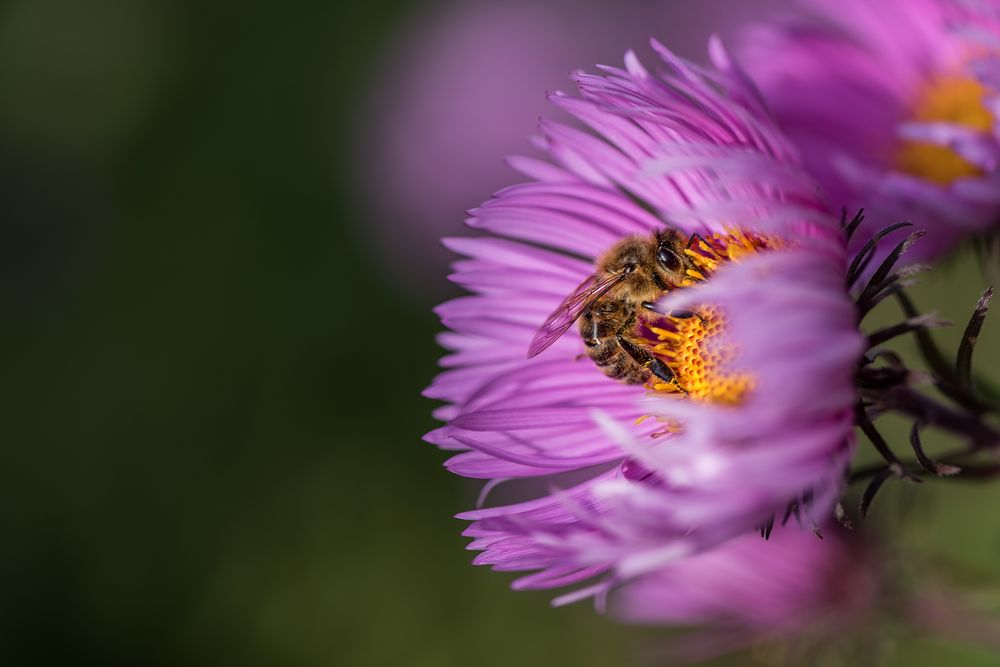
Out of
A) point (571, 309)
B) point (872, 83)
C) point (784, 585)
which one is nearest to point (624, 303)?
point (571, 309)

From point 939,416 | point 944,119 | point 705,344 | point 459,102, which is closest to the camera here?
point 939,416

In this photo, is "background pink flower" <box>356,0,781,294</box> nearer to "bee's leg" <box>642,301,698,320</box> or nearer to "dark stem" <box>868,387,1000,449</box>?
"bee's leg" <box>642,301,698,320</box>

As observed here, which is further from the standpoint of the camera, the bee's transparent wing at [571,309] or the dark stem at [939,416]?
the bee's transparent wing at [571,309]

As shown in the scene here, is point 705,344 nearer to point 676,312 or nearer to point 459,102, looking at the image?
point 676,312

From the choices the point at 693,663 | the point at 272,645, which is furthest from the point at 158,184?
the point at 693,663

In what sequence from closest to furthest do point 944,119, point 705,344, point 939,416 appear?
point 939,416 → point 705,344 → point 944,119

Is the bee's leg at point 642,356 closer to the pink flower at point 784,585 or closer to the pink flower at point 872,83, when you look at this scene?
the pink flower at point 872,83

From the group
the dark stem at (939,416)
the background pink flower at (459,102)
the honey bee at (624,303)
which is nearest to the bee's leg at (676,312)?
the honey bee at (624,303)

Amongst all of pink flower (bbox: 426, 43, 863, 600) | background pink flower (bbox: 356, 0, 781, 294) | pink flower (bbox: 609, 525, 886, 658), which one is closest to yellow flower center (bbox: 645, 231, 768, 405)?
pink flower (bbox: 426, 43, 863, 600)
